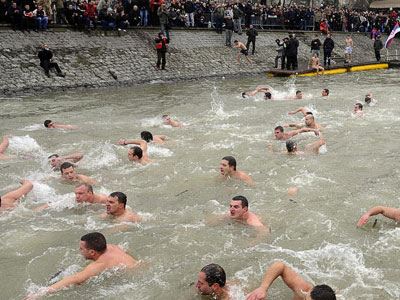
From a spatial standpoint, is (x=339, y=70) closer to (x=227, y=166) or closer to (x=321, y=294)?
(x=227, y=166)

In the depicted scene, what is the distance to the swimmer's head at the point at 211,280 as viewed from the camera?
510 centimetres

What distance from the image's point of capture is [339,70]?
27.1 m

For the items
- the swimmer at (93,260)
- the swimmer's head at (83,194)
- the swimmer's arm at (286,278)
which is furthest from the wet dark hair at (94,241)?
the swimmer's head at (83,194)

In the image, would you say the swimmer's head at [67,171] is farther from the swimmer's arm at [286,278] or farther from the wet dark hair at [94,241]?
the swimmer's arm at [286,278]

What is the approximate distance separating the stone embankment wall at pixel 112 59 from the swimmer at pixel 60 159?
29.9 feet

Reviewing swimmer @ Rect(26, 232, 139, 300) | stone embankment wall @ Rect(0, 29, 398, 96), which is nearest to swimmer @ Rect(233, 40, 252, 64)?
stone embankment wall @ Rect(0, 29, 398, 96)

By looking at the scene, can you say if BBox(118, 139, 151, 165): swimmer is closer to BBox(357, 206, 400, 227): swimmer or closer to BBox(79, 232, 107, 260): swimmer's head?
BBox(79, 232, 107, 260): swimmer's head

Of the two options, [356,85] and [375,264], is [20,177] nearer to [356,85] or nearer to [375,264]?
[375,264]

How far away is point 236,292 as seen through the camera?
17.7ft

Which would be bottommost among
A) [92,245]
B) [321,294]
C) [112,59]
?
[92,245]

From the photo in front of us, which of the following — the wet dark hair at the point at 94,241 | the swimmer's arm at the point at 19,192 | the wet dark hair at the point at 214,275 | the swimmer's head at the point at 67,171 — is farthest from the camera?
the swimmer's head at the point at 67,171

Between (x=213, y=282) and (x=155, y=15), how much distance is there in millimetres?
23076

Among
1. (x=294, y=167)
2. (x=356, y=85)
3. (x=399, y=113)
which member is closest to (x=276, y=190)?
(x=294, y=167)

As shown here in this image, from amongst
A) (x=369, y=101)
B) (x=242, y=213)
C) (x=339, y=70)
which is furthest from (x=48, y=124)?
(x=339, y=70)
